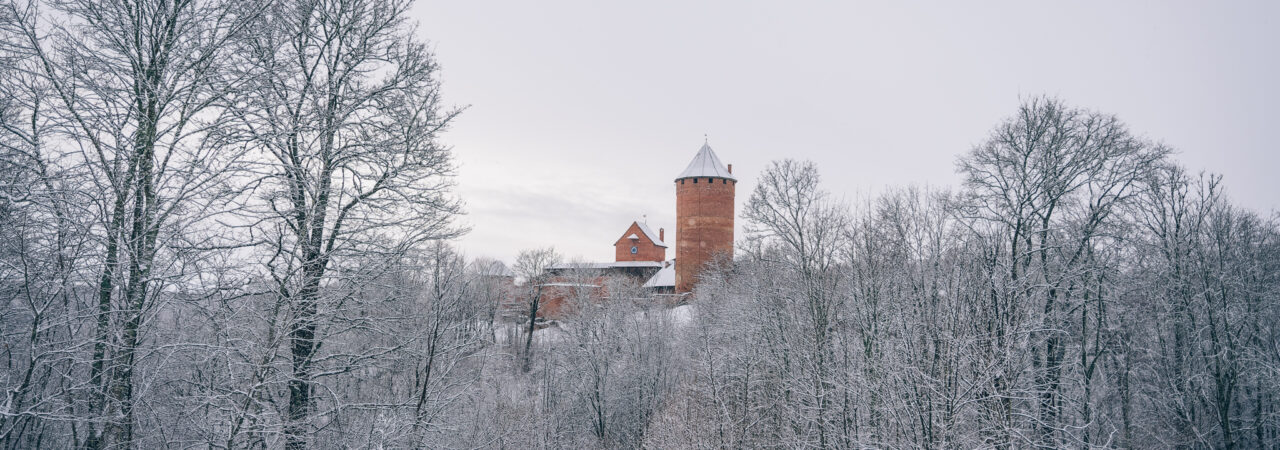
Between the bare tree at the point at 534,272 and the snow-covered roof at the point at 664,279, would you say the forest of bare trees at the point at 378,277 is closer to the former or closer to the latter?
the bare tree at the point at 534,272

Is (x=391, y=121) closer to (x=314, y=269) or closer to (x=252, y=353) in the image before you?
(x=314, y=269)

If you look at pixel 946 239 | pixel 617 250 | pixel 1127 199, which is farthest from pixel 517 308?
pixel 1127 199

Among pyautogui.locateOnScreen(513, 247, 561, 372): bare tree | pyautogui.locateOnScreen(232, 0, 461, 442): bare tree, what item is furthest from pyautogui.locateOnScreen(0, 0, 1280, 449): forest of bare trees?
pyautogui.locateOnScreen(513, 247, 561, 372): bare tree

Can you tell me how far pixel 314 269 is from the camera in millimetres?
7230

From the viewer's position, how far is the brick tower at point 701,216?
39.5 metres

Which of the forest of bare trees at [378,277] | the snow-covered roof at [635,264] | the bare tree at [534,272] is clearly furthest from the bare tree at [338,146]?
the snow-covered roof at [635,264]

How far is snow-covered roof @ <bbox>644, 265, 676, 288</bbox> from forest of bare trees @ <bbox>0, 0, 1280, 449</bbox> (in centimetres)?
2369

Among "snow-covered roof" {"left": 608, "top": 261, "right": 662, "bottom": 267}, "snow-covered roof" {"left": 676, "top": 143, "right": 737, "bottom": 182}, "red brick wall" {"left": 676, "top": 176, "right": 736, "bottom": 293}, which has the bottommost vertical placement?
"snow-covered roof" {"left": 608, "top": 261, "right": 662, "bottom": 267}

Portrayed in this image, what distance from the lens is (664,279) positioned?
1700 inches

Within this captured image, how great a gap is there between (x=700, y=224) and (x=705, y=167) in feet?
13.3

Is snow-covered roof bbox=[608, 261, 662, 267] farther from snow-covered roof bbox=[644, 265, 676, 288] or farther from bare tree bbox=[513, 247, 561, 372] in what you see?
bare tree bbox=[513, 247, 561, 372]

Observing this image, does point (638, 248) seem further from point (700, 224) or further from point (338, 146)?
point (338, 146)

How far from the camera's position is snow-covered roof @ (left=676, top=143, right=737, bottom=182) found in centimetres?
4078

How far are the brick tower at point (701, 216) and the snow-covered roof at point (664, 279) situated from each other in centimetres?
235
